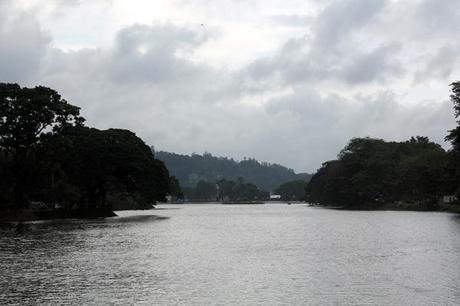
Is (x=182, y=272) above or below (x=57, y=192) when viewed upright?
below

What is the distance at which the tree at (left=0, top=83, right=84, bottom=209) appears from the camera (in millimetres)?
81250

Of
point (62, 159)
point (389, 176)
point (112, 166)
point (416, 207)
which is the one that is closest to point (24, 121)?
point (62, 159)

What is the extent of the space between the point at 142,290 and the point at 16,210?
6534cm

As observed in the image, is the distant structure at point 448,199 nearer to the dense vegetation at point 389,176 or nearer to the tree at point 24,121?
the dense vegetation at point 389,176

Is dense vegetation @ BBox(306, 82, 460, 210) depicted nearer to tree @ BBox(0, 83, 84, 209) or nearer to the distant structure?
the distant structure

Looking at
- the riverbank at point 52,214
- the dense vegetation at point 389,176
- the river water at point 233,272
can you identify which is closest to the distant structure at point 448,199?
the dense vegetation at point 389,176

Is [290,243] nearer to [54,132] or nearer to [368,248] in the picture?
[368,248]

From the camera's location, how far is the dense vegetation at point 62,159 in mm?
82438

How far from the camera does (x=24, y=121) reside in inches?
3221

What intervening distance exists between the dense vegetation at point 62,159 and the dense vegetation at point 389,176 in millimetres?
55724

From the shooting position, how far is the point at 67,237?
2060 inches

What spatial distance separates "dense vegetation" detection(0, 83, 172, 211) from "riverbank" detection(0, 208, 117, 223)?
1.82 metres

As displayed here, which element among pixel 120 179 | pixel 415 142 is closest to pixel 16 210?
pixel 120 179

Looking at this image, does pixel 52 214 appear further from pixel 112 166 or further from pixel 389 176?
pixel 389 176
